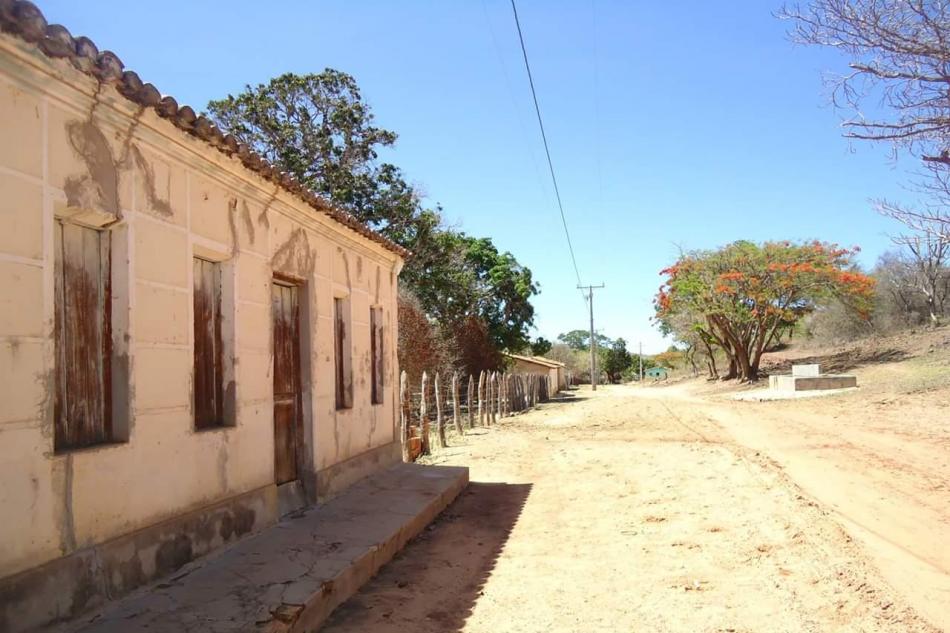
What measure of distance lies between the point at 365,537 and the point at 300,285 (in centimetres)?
278

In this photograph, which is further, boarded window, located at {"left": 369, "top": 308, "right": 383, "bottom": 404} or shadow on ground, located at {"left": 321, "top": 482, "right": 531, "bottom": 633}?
boarded window, located at {"left": 369, "top": 308, "right": 383, "bottom": 404}

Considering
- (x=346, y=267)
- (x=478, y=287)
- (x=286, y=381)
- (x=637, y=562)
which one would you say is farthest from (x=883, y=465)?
(x=478, y=287)

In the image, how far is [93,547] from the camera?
13.6ft

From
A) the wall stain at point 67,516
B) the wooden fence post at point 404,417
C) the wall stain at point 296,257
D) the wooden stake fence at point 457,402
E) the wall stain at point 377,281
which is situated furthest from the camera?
the wooden stake fence at point 457,402

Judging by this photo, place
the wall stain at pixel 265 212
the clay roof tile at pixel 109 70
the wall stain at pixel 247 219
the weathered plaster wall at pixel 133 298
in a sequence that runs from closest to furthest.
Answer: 1. the clay roof tile at pixel 109 70
2. the weathered plaster wall at pixel 133 298
3. the wall stain at pixel 247 219
4. the wall stain at pixel 265 212

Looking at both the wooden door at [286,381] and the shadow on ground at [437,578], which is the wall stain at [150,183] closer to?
the wooden door at [286,381]

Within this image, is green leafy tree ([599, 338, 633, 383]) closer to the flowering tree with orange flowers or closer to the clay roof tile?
the flowering tree with orange flowers

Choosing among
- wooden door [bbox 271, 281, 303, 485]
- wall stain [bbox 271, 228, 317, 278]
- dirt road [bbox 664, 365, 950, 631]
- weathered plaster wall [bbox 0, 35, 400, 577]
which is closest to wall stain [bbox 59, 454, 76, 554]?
weathered plaster wall [bbox 0, 35, 400, 577]

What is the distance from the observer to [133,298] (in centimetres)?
464

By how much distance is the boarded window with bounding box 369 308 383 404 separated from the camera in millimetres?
10234

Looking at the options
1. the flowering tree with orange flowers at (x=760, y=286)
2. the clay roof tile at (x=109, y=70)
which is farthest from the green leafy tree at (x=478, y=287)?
the clay roof tile at (x=109, y=70)

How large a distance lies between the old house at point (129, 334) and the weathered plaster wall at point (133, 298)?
0.04 feet

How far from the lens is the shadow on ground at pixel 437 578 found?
4.93 metres

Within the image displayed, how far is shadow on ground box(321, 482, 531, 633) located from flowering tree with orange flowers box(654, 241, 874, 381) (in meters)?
26.1
